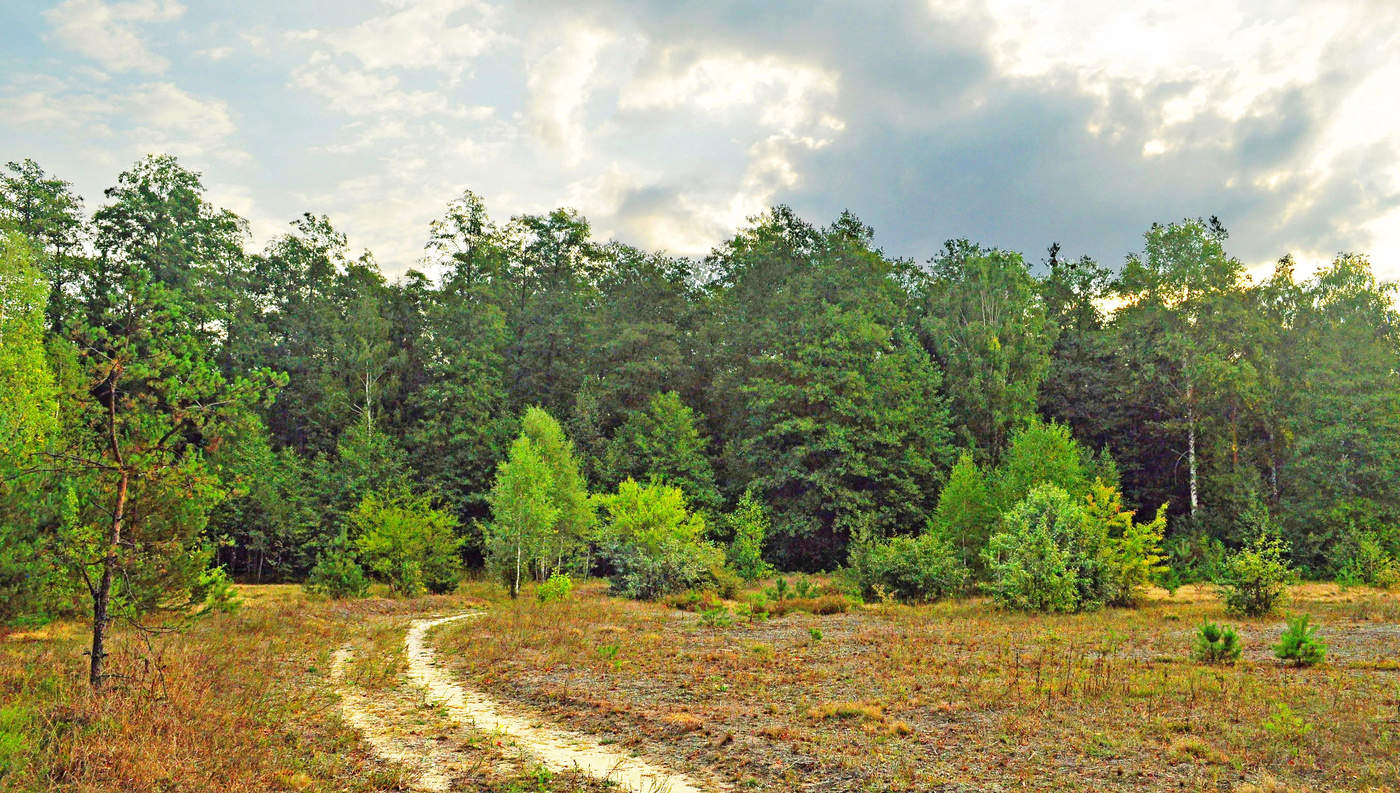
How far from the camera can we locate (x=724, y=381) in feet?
169

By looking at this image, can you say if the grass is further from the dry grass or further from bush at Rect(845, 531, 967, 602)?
bush at Rect(845, 531, 967, 602)

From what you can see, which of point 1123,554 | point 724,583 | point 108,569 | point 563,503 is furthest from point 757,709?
point 563,503

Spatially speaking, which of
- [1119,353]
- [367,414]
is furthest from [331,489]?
[1119,353]

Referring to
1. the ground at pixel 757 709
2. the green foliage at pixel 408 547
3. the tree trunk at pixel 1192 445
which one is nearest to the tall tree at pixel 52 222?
the green foliage at pixel 408 547

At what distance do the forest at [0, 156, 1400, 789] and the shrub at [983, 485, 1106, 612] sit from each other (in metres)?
0.09

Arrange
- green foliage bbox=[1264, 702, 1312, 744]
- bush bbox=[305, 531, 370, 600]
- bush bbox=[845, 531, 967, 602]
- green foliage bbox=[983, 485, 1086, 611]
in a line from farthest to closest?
bush bbox=[845, 531, 967, 602]
bush bbox=[305, 531, 370, 600]
green foliage bbox=[983, 485, 1086, 611]
green foliage bbox=[1264, 702, 1312, 744]

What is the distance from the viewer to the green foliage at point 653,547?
1234 inches

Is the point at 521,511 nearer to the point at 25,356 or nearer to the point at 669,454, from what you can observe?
the point at 669,454

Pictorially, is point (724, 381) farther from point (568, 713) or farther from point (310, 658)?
point (568, 713)

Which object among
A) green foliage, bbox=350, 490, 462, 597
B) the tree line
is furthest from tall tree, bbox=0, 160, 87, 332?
green foliage, bbox=350, 490, 462, 597

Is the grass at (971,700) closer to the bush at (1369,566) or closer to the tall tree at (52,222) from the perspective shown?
the bush at (1369,566)

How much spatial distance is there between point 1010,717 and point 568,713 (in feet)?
20.2

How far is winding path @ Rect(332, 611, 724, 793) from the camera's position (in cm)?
817

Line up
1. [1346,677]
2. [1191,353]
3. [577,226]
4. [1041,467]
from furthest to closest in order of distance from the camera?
[577,226], [1191,353], [1041,467], [1346,677]
